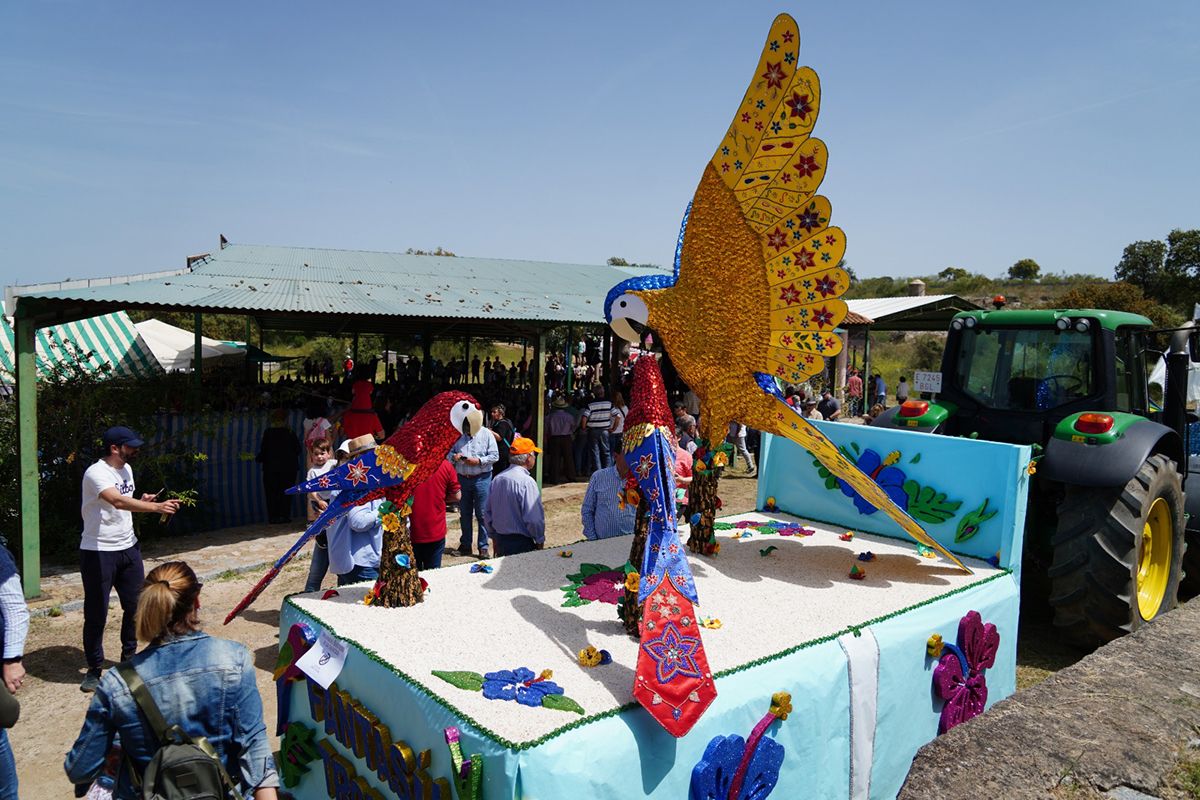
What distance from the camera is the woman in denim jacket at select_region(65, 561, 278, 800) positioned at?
2182 millimetres

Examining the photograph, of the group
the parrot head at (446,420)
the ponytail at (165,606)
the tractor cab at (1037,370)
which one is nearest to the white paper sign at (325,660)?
the ponytail at (165,606)

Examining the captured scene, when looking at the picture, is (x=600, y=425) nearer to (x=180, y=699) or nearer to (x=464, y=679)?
(x=464, y=679)

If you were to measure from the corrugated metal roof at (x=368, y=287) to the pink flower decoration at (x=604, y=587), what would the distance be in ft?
15.9

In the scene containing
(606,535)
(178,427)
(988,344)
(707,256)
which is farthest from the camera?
(178,427)

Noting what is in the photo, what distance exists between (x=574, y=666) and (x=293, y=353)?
114ft

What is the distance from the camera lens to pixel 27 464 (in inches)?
239

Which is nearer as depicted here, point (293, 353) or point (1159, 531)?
point (1159, 531)

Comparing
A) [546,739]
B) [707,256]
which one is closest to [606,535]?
[707,256]

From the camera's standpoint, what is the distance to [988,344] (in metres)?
5.72

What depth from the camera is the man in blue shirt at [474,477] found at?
7.07 m

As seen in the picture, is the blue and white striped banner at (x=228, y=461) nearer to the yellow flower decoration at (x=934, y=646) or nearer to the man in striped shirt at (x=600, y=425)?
the man in striped shirt at (x=600, y=425)

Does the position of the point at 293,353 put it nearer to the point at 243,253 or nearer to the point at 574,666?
the point at 243,253

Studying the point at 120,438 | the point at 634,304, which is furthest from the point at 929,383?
the point at 120,438

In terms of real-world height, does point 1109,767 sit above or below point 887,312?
below
